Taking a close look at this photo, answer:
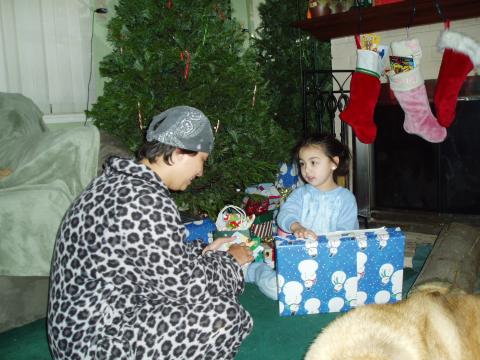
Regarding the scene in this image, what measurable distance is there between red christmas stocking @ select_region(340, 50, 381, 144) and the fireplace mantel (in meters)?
0.23

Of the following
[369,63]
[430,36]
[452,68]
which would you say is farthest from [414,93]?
[430,36]

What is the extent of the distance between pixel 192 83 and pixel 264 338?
137cm

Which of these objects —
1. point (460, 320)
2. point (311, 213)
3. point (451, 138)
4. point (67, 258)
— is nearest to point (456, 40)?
point (451, 138)

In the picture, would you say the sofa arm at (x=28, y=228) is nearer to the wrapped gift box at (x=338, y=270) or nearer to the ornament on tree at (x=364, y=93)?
the wrapped gift box at (x=338, y=270)

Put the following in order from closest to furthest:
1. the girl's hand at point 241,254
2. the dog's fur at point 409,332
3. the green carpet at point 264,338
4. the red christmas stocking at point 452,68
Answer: the dog's fur at point 409,332 < the girl's hand at point 241,254 < the green carpet at point 264,338 < the red christmas stocking at point 452,68

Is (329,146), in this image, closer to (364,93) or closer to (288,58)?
(364,93)

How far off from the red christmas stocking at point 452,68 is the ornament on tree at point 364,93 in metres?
0.41

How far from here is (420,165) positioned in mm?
3113

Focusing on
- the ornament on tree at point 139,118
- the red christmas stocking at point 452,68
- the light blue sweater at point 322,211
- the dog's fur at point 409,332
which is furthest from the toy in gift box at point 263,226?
the dog's fur at point 409,332

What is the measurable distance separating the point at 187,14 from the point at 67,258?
1.63 m

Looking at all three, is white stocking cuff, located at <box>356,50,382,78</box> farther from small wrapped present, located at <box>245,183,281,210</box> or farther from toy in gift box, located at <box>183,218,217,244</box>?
toy in gift box, located at <box>183,218,217,244</box>

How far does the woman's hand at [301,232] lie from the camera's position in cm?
181

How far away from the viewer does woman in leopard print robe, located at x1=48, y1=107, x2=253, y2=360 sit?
1.10 metres

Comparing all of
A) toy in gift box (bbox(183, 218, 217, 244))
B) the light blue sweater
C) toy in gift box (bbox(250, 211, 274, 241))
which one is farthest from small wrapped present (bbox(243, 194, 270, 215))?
the light blue sweater
